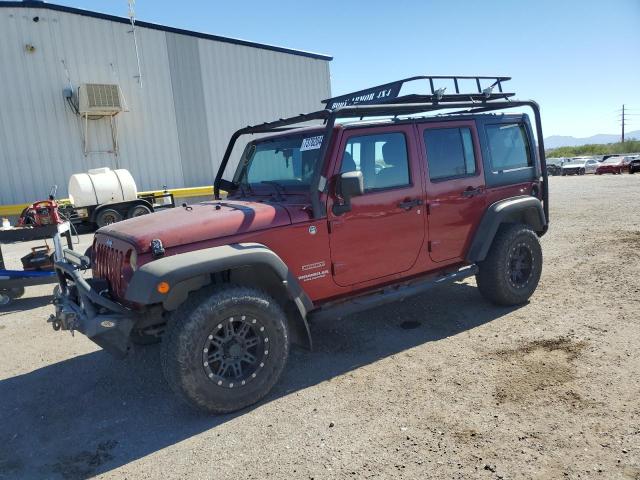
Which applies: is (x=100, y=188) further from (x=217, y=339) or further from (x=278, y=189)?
(x=217, y=339)

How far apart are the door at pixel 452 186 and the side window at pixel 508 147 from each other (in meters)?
0.28

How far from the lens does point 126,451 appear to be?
10.1 ft

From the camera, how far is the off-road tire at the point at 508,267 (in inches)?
198

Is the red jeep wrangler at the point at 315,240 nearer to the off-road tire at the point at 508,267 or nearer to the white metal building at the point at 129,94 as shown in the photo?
the off-road tire at the point at 508,267

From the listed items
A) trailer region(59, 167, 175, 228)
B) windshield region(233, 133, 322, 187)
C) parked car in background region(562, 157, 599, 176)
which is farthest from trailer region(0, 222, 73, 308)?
parked car in background region(562, 157, 599, 176)

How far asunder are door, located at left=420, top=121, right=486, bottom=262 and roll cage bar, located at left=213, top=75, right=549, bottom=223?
28cm

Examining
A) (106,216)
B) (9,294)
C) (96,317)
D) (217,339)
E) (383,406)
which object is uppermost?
(106,216)

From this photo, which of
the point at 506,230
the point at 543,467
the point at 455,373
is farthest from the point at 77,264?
the point at 506,230

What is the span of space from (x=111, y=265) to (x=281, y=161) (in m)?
1.73

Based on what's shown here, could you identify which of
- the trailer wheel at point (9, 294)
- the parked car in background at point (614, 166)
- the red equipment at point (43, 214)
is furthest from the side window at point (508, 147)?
the parked car in background at point (614, 166)

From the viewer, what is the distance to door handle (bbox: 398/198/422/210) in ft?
14.1

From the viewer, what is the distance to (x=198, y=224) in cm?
350

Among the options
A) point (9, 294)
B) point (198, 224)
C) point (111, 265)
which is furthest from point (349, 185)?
point (9, 294)

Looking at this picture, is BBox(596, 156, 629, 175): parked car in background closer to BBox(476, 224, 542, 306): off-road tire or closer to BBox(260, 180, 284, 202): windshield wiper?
BBox(476, 224, 542, 306): off-road tire
